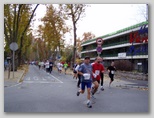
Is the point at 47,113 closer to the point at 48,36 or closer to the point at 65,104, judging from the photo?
the point at 65,104

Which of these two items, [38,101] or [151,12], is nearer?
[151,12]

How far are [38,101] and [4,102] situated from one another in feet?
4.28

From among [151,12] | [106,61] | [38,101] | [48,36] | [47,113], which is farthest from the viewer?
[48,36]

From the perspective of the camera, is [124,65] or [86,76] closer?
[86,76]

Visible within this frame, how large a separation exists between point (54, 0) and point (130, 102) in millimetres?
4305

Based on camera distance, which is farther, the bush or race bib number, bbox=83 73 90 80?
the bush

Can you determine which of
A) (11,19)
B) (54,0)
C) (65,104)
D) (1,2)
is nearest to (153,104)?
(65,104)

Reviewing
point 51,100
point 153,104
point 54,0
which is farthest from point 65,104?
point 54,0

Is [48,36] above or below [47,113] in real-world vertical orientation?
above

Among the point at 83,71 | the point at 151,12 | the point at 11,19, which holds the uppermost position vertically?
the point at 11,19

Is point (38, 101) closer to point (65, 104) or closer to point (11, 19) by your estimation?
point (65, 104)

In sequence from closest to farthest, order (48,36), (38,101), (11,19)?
(38,101) → (11,19) → (48,36)

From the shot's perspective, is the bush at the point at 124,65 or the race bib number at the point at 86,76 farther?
the bush at the point at 124,65

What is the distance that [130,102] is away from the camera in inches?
383
